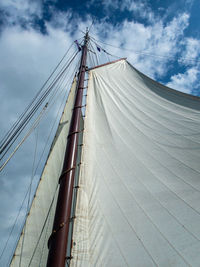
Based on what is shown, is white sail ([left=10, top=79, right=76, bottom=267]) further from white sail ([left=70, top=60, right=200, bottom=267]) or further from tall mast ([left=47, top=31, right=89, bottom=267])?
white sail ([left=70, top=60, right=200, bottom=267])

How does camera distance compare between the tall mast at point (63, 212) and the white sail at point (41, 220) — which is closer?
the tall mast at point (63, 212)

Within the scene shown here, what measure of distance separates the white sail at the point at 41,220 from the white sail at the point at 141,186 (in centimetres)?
115

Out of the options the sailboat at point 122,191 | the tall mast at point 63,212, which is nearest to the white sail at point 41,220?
the sailboat at point 122,191

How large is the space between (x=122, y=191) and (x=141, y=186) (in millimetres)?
340

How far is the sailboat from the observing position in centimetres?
225

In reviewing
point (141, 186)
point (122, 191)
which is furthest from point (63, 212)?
point (141, 186)

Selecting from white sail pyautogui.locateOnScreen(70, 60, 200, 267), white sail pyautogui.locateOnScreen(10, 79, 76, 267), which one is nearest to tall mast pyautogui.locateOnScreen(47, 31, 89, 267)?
white sail pyautogui.locateOnScreen(70, 60, 200, 267)

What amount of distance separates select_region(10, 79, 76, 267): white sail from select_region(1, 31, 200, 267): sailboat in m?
0.02

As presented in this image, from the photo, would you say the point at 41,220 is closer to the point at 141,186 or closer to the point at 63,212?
the point at 63,212

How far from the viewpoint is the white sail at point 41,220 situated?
3.30 m

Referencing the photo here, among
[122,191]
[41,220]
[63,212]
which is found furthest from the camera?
[41,220]

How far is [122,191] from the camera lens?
2922 mm

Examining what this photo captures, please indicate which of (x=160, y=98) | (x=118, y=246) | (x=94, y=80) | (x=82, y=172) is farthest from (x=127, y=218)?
(x=94, y=80)

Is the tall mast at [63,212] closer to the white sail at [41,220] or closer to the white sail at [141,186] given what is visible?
the white sail at [141,186]
